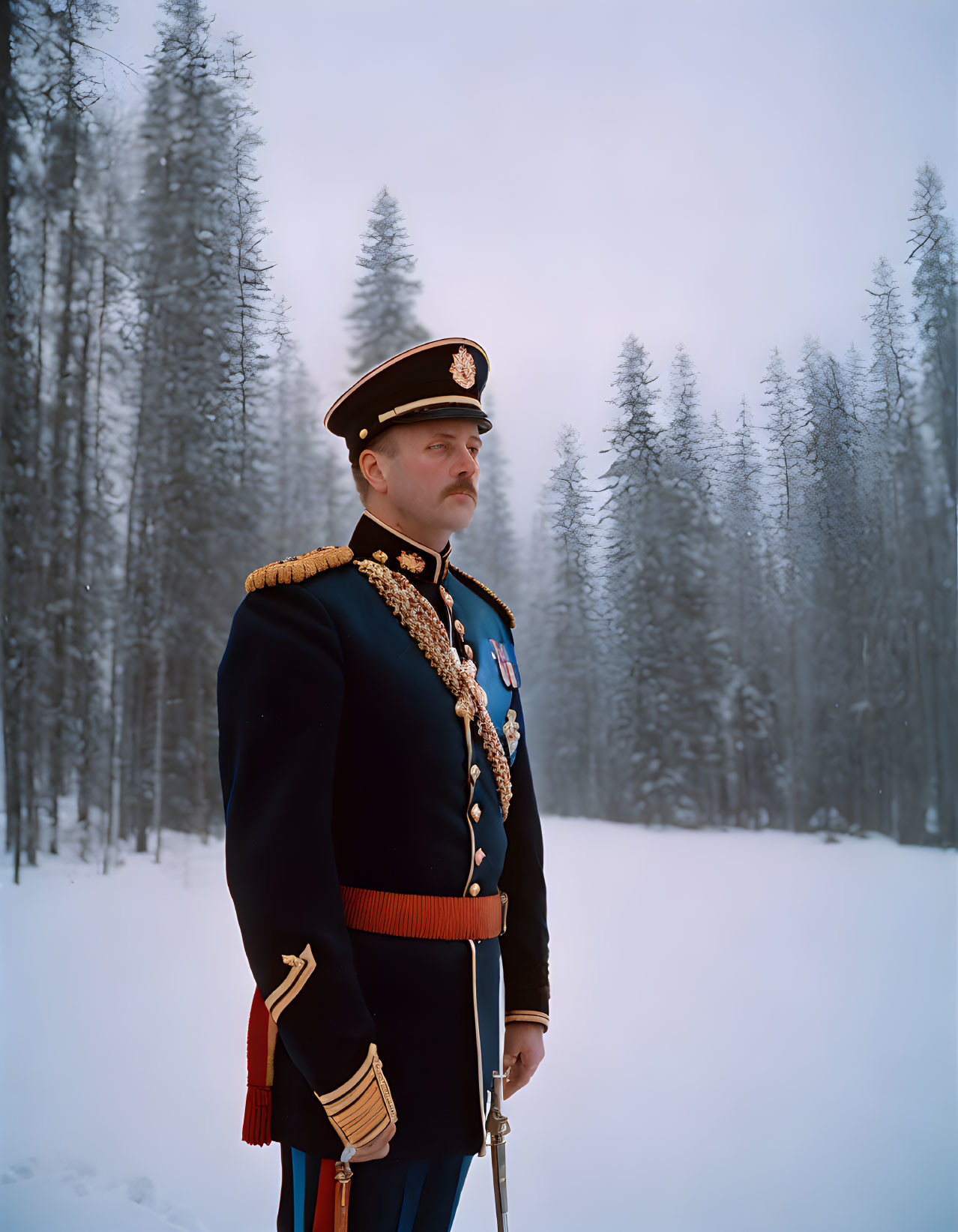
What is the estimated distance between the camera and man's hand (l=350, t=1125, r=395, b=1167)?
41.2 inches

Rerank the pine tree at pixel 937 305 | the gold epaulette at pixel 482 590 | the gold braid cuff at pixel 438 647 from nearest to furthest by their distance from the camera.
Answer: the gold braid cuff at pixel 438 647 < the gold epaulette at pixel 482 590 < the pine tree at pixel 937 305

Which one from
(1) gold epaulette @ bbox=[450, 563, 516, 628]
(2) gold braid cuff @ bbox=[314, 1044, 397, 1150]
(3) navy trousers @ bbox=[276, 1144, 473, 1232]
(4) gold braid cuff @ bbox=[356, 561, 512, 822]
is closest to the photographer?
(2) gold braid cuff @ bbox=[314, 1044, 397, 1150]

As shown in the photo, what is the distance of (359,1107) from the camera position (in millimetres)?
1022

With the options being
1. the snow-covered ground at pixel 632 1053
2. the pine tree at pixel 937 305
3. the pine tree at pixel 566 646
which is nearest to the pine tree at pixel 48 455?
the snow-covered ground at pixel 632 1053

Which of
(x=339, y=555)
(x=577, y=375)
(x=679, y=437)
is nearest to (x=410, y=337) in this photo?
(x=577, y=375)

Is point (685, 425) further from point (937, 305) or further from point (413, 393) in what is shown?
point (413, 393)

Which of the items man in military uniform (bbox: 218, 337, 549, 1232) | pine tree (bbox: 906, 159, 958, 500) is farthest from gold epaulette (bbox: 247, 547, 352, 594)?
pine tree (bbox: 906, 159, 958, 500)

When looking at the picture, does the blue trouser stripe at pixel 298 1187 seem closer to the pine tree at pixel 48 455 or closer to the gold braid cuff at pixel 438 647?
the gold braid cuff at pixel 438 647

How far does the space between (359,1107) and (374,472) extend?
2.54 ft

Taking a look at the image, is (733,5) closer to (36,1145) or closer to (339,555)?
(339,555)

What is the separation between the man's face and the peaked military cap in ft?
0.06

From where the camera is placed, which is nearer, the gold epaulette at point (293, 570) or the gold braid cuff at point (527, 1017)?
the gold epaulette at point (293, 570)

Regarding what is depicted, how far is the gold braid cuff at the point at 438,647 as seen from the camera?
1.25 m

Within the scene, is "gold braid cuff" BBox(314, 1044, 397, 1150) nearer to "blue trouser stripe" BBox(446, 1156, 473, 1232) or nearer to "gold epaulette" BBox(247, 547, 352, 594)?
"blue trouser stripe" BBox(446, 1156, 473, 1232)
